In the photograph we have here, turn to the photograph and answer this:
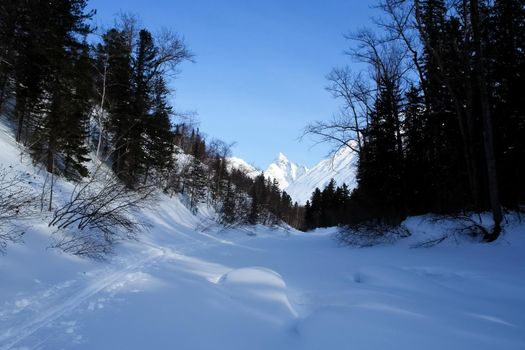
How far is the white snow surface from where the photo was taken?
4.64m

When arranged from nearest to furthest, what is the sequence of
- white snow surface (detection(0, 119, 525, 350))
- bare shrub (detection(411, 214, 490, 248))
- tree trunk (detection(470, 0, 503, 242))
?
white snow surface (detection(0, 119, 525, 350))
tree trunk (detection(470, 0, 503, 242))
bare shrub (detection(411, 214, 490, 248))

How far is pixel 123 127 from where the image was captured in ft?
83.3

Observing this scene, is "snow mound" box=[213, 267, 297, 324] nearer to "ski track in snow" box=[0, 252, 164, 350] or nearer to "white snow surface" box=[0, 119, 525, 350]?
"white snow surface" box=[0, 119, 525, 350]

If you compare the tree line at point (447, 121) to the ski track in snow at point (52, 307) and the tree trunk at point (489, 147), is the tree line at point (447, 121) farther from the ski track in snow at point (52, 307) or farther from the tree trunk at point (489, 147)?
the ski track in snow at point (52, 307)

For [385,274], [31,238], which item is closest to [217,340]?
[385,274]

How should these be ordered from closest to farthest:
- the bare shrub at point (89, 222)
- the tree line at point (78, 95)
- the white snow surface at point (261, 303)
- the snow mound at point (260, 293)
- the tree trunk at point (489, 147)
A: 1. the white snow surface at point (261, 303)
2. the snow mound at point (260, 293)
3. the bare shrub at point (89, 222)
4. the tree trunk at point (489, 147)
5. the tree line at point (78, 95)

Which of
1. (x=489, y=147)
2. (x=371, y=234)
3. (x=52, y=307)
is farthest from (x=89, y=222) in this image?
(x=489, y=147)

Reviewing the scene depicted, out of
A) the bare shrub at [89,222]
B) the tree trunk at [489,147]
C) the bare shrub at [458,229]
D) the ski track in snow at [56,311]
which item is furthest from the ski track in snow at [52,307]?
the tree trunk at [489,147]

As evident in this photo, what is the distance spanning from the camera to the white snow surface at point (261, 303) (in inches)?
183

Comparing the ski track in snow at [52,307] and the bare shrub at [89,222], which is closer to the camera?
the ski track in snow at [52,307]

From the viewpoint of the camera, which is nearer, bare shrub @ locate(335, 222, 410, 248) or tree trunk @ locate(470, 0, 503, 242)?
tree trunk @ locate(470, 0, 503, 242)

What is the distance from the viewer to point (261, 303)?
6125 millimetres

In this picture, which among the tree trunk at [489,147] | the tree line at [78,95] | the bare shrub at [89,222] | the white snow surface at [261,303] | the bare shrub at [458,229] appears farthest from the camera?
the tree line at [78,95]

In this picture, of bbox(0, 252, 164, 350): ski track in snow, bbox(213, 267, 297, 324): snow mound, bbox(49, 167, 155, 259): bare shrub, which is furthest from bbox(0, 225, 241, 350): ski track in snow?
bbox(213, 267, 297, 324): snow mound
